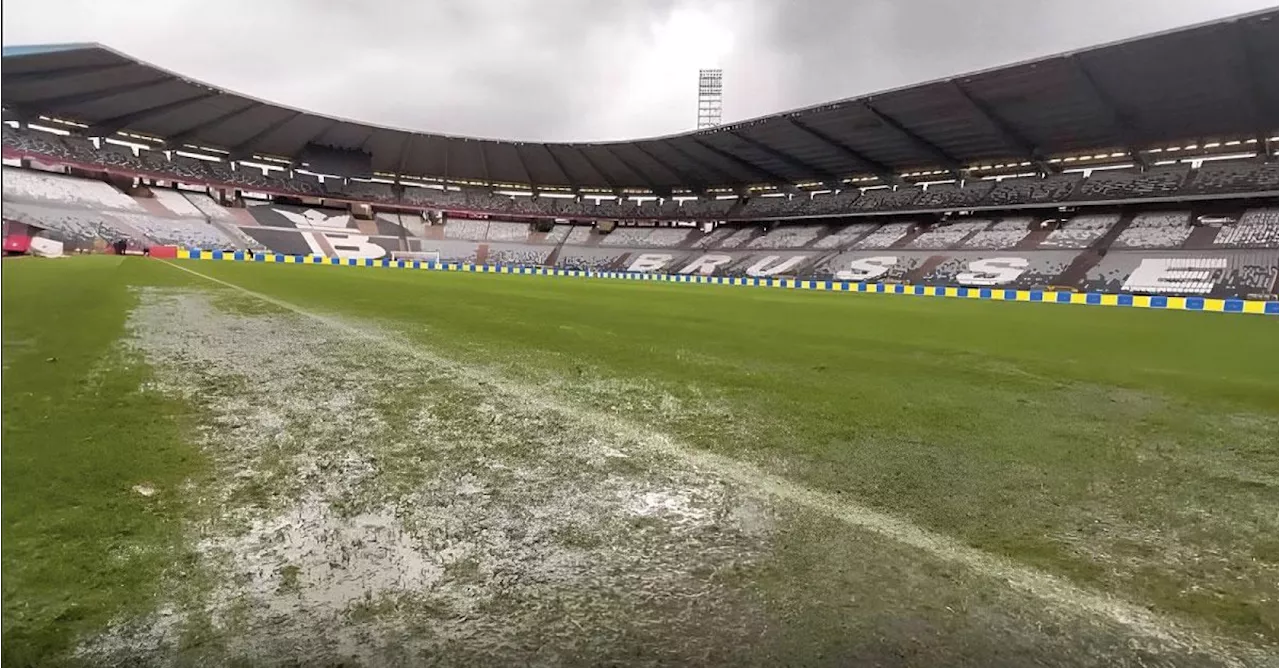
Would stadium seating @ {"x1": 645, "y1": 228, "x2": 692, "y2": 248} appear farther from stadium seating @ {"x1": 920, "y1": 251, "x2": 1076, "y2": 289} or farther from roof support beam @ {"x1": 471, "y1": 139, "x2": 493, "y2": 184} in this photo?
stadium seating @ {"x1": 920, "y1": 251, "x2": 1076, "y2": 289}

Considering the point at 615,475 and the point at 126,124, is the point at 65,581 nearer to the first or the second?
the point at 615,475

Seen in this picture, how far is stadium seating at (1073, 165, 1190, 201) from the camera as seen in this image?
26.6 m

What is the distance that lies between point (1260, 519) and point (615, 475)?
6.48ft

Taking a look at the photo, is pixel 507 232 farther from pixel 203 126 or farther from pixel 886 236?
pixel 886 236

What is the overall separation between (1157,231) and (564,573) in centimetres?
3378

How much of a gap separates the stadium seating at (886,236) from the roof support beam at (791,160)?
5224 mm

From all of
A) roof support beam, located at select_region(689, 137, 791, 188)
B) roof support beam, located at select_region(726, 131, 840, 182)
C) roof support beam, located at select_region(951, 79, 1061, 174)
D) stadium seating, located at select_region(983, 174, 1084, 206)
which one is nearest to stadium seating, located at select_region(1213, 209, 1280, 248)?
stadium seating, located at select_region(983, 174, 1084, 206)

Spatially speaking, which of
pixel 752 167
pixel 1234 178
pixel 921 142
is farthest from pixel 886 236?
pixel 1234 178

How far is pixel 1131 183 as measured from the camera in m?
27.7

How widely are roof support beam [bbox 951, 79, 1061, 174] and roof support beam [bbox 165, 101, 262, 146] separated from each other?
1356 inches

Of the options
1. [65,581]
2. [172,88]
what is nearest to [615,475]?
[65,581]

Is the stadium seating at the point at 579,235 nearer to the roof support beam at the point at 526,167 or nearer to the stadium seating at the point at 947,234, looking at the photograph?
the roof support beam at the point at 526,167

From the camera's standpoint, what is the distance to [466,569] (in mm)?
1356

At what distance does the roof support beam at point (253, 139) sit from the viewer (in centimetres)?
3472
